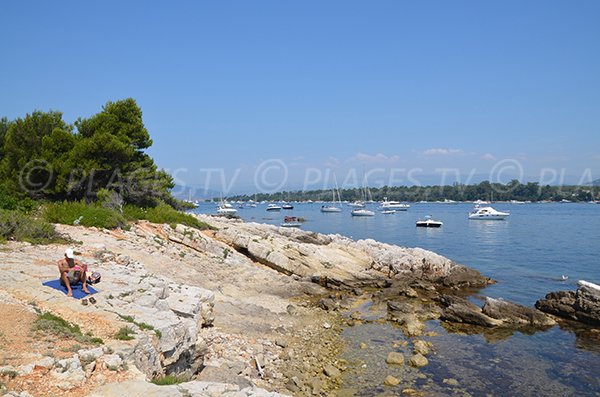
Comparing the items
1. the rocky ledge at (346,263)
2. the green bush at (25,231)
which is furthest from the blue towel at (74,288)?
the rocky ledge at (346,263)

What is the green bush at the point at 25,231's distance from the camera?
1760 cm

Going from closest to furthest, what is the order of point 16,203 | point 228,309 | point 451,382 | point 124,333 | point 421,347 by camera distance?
point 124,333
point 451,382
point 421,347
point 228,309
point 16,203

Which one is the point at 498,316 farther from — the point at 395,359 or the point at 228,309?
the point at 228,309

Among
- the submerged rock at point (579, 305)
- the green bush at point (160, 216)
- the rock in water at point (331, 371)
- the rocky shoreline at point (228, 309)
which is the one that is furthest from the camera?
the green bush at point (160, 216)

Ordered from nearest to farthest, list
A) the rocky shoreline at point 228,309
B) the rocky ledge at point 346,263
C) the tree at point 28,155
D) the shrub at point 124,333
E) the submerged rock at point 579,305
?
the rocky shoreline at point 228,309
the shrub at point 124,333
the submerged rock at point 579,305
the tree at point 28,155
the rocky ledge at point 346,263

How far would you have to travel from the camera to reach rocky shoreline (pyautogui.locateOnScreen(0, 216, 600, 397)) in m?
8.45

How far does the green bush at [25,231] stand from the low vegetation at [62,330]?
942cm

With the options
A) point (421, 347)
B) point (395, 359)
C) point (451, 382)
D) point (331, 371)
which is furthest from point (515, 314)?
point (331, 371)

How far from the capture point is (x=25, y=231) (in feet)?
60.0

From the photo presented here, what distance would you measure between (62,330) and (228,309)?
10.9 m

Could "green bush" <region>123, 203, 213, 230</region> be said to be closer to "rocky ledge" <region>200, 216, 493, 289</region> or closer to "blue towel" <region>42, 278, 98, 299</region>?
"rocky ledge" <region>200, 216, 493, 289</region>

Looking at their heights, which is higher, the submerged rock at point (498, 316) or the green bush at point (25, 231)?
the green bush at point (25, 231)

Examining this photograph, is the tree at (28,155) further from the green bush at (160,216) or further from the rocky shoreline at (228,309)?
the rocky shoreline at (228,309)

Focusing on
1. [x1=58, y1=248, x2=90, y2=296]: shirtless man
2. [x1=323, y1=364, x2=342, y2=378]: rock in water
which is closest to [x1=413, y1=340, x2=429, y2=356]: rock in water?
[x1=323, y1=364, x2=342, y2=378]: rock in water
